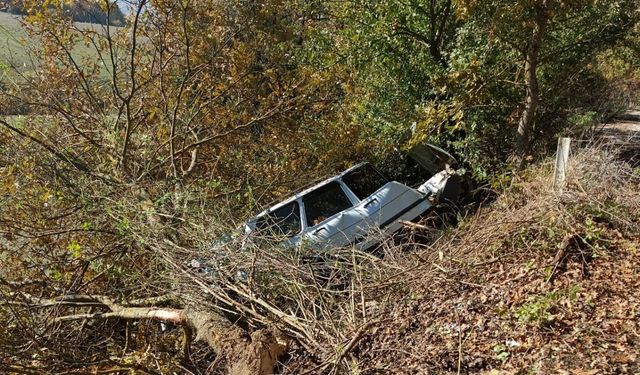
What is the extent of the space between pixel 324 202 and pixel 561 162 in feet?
11.4

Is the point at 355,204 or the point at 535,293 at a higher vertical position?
the point at 355,204

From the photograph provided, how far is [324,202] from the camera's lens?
8.13m

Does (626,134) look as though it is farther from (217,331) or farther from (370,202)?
(217,331)

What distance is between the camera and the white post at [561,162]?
20.1 feet

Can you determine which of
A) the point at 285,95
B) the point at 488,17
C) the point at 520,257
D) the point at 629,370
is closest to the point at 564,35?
the point at 488,17

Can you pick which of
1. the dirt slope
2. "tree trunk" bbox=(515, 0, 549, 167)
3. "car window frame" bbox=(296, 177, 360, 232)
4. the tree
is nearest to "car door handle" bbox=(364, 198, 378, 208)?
"car window frame" bbox=(296, 177, 360, 232)

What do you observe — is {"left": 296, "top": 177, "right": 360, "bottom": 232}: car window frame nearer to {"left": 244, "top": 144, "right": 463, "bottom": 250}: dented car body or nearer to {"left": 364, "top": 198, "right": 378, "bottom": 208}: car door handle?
{"left": 244, "top": 144, "right": 463, "bottom": 250}: dented car body

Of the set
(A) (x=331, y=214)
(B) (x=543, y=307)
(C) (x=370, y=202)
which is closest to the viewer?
(B) (x=543, y=307)

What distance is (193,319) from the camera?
4965 mm

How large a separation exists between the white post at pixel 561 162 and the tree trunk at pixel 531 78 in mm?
2221

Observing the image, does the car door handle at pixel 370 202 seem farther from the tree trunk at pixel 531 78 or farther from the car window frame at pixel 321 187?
the tree trunk at pixel 531 78

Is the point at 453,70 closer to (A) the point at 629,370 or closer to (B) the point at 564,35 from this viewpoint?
Answer: (B) the point at 564,35

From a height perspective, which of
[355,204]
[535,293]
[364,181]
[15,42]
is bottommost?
[535,293]

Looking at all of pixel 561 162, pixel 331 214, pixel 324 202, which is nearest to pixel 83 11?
pixel 324 202
